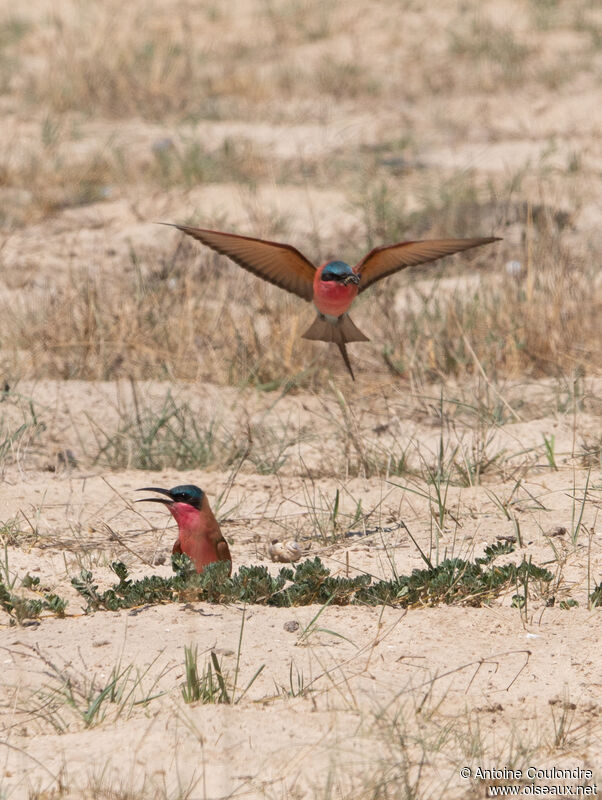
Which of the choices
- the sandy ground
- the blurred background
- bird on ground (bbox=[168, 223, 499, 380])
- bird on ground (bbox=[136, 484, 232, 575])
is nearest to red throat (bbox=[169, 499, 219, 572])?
bird on ground (bbox=[136, 484, 232, 575])

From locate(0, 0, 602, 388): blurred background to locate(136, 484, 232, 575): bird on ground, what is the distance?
1.90 meters

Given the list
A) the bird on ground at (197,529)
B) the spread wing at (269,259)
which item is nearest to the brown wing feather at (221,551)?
the bird on ground at (197,529)

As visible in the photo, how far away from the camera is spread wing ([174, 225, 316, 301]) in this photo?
293 cm

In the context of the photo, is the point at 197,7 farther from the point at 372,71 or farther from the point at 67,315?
the point at 67,315

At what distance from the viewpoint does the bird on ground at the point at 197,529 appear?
3.03 meters

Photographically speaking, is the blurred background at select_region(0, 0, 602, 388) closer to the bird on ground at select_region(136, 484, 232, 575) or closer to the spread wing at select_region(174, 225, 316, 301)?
the spread wing at select_region(174, 225, 316, 301)

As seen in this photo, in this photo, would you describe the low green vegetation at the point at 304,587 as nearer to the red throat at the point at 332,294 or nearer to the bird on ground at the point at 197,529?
Result: the bird on ground at the point at 197,529

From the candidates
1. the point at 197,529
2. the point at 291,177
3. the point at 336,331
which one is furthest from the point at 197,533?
the point at 291,177

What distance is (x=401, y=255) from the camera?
3.16m

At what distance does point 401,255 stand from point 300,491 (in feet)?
3.50

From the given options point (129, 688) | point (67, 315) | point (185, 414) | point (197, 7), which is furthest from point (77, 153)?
point (129, 688)

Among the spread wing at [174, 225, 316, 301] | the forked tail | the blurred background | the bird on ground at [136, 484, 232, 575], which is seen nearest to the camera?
the spread wing at [174, 225, 316, 301]

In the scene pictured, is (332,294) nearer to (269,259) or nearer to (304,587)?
(269,259)

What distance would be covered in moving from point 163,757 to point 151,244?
4.58 metres
